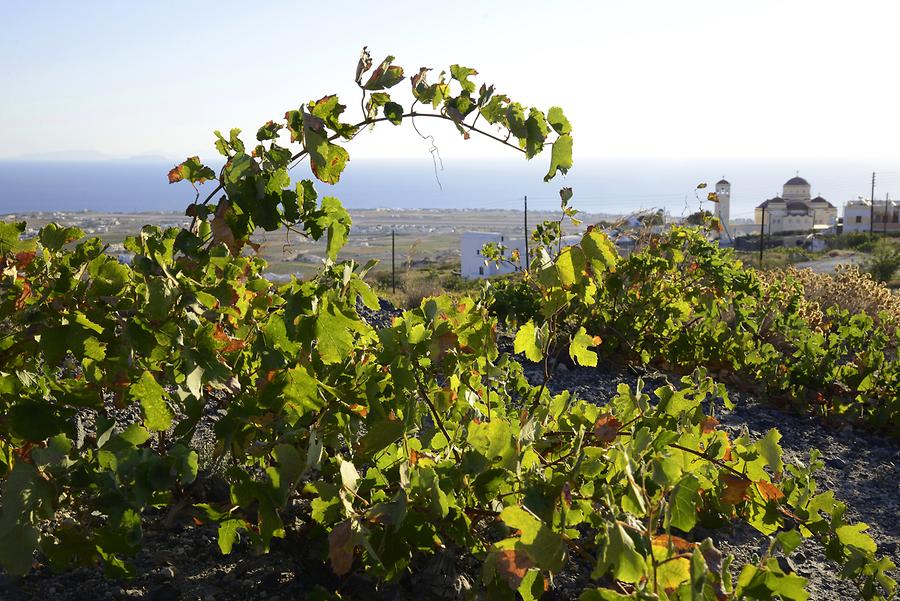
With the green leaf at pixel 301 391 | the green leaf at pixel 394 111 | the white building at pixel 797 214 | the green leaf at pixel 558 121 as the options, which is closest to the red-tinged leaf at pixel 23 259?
the green leaf at pixel 301 391

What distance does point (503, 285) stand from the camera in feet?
22.3

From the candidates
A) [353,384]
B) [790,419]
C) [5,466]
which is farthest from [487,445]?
[790,419]

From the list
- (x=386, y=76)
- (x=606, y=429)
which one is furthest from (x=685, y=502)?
(x=386, y=76)

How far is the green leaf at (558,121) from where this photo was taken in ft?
6.63

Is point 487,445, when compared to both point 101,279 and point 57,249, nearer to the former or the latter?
point 101,279

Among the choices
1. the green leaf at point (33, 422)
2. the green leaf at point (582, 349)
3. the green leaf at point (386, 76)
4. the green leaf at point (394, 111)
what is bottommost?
the green leaf at point (33, 422)

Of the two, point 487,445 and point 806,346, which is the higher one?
point 487,445

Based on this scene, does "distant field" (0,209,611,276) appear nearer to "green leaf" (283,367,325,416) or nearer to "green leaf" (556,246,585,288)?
"green leaf" (283,367,325,416)

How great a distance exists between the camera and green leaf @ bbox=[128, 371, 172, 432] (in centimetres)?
186

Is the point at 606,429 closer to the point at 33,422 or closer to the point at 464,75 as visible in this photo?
the point at 464,75

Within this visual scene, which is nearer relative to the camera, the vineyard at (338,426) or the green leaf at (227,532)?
the vineyard at (338,426)

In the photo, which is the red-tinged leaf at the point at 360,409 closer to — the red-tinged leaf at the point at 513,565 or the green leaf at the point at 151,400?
the green leaf at the point at 151,400

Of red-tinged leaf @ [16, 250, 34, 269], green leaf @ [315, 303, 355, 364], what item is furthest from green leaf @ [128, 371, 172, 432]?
red-tinged leaf @ [16, 250, 34, 269]

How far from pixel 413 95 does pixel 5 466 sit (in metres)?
1.39
